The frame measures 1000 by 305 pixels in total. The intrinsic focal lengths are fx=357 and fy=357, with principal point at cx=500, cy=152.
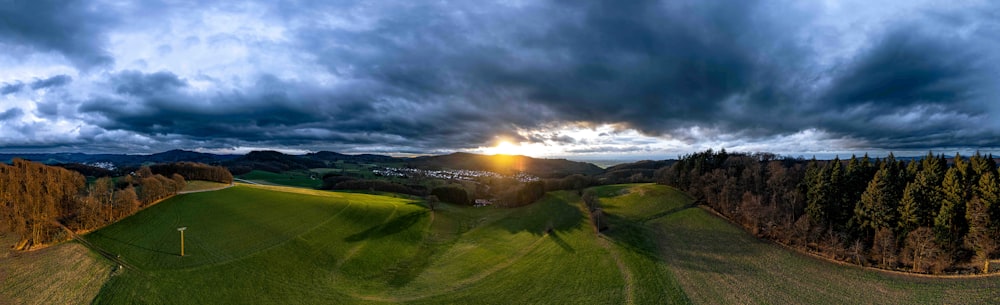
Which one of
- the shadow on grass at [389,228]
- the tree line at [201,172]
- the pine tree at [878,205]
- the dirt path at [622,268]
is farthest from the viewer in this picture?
the tree line at [201,172]

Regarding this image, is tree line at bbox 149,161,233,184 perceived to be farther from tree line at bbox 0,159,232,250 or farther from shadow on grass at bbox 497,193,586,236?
shadow on grass at bbox 497,193,586,236

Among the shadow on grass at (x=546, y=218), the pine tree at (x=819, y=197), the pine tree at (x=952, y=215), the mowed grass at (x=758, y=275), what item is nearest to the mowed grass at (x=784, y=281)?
the mowed grass at (x=758, y=275)

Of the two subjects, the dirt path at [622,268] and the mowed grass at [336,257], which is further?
the mowed grass at [336,257]

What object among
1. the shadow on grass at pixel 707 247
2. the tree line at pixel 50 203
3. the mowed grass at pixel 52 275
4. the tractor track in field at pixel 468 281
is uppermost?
the tree line at pixel 50 203

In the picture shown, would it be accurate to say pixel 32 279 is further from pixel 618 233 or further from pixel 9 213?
pixel 618 233

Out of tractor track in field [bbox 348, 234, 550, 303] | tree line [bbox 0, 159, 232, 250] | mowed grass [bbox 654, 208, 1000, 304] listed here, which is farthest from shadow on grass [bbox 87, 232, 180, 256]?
mowed grass [bbox 654, 208, 1000, 304]

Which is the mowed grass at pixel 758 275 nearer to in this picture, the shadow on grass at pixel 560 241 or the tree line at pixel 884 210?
the tree line at pixel 884 210
